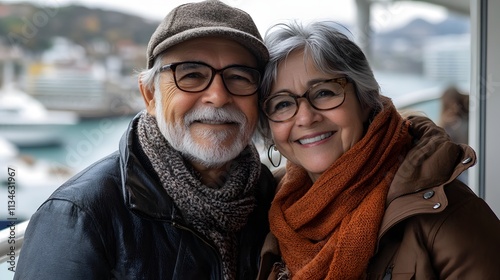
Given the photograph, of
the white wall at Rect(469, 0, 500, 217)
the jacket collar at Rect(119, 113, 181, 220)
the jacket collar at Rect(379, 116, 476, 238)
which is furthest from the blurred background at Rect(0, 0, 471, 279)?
the jacket collar at Rect(379, 116, 476, 238)

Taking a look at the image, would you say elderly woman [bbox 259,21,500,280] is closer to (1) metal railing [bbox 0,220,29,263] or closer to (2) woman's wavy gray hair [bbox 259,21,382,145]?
(2) woman's wavy gray hair [bbox 259,21,382,145]

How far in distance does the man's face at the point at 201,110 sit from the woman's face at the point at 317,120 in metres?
0.16

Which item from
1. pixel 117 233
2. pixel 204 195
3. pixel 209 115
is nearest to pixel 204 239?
pixel 204 195

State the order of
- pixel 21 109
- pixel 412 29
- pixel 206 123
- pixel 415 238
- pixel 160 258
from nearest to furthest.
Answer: pixel 415 238
pixel 160 258
pixel 206 123
pixel 21 109
pixel 412 29

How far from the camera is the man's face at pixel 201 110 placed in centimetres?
159

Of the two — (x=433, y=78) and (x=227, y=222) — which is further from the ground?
(x=227, y=222)

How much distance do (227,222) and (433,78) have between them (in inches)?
654

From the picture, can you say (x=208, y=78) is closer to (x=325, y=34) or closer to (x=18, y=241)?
(x=325, y=34)

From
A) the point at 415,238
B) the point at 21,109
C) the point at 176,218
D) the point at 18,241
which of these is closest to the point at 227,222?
the point at 176,218

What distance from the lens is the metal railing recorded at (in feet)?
5.44

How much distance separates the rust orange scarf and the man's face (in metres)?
0.28

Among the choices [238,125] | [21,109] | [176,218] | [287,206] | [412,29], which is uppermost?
[238,125]

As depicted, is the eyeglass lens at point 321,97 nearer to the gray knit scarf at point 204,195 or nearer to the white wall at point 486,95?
the gray knit scarf at point 204,195

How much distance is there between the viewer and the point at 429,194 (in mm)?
1363
